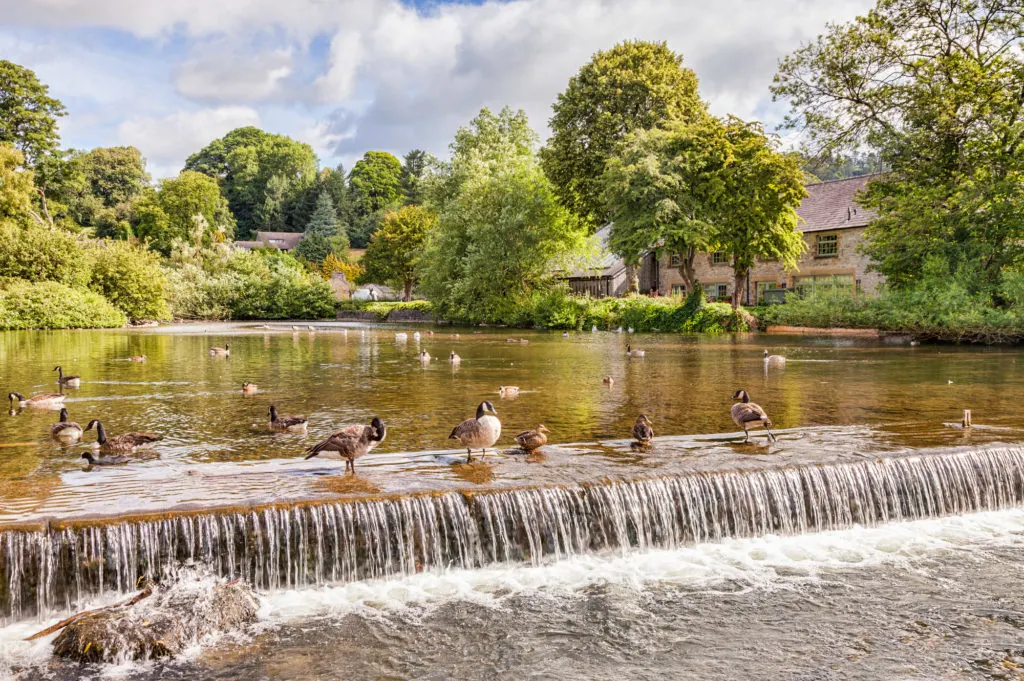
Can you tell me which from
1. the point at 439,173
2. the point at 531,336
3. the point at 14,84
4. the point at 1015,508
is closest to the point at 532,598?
the point at 1015,508

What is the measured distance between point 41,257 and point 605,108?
4122 centimetres

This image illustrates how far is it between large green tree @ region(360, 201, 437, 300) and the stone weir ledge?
78128 mm

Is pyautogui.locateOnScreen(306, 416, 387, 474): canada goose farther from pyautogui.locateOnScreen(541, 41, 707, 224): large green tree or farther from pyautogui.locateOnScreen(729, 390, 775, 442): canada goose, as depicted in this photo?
pyautogui.locateOnScreen(541, 41, 707, 224): large green tree

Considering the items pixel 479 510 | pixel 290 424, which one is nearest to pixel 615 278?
pixel 290 424

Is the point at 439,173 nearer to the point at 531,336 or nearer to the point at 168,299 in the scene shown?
the point at 168,299

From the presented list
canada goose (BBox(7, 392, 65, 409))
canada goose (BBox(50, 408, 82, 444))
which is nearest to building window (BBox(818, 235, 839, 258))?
canada goose (BBox(7, 392, 65, 409))

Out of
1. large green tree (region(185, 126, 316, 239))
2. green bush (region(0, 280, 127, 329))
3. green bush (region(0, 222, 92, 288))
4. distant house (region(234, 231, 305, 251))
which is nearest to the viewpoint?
green bush (region(0, 280, 127, 329))

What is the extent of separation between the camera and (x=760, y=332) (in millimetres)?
45031

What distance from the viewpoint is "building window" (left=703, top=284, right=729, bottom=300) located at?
204 feet

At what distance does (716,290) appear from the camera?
2488 inches

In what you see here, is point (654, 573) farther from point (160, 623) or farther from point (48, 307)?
point (48, 307)

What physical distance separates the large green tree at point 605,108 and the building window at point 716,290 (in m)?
12.0

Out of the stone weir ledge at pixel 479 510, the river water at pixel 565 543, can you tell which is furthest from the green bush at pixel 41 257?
the stone weir ledge at pixel 479 510

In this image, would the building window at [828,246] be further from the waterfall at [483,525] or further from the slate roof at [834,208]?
the waterfall at [483,525]
